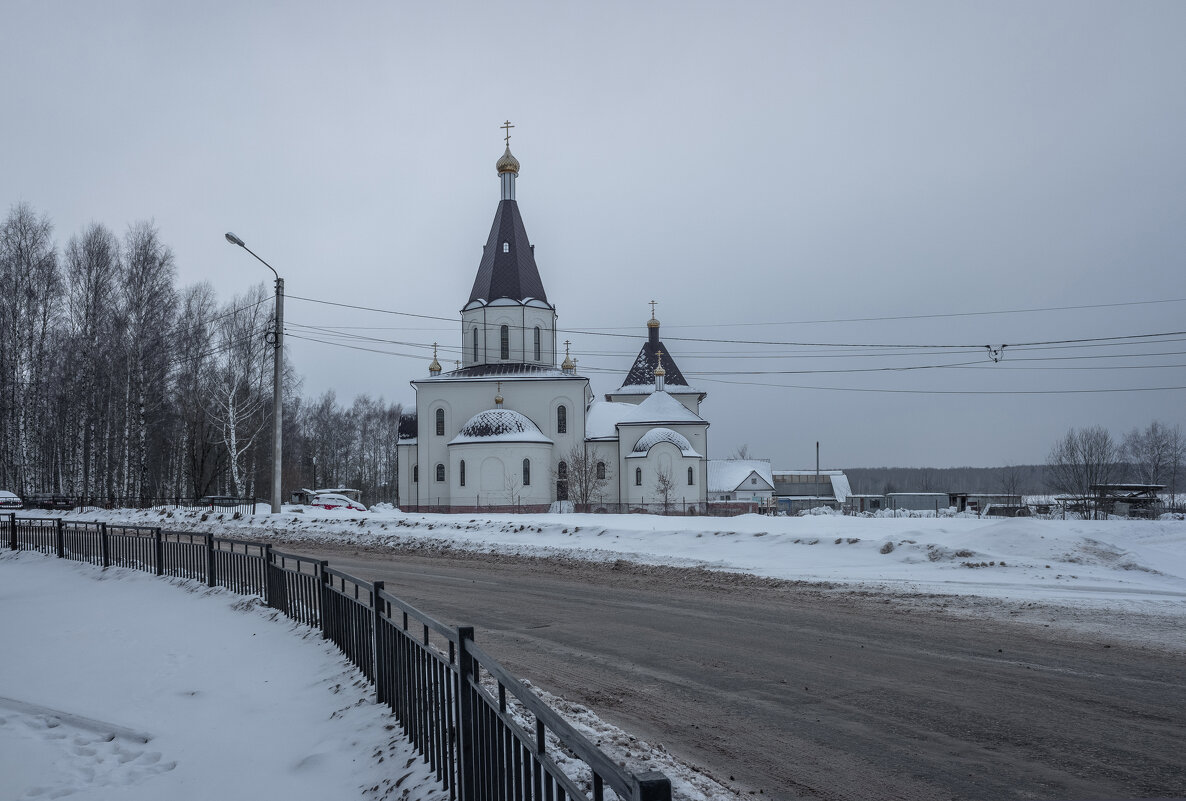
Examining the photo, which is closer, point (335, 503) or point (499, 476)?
point (335, 503)

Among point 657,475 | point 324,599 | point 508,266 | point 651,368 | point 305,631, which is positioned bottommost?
point 305,631

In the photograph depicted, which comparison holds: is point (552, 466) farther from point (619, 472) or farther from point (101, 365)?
point (101, 365)

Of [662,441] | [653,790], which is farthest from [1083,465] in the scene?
→ [653,790]

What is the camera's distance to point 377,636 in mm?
6289

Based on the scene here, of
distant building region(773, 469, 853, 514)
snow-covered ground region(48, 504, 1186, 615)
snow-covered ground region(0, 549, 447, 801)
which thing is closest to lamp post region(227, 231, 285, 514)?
snow-covered ground region(48, 504, 1186, 615)

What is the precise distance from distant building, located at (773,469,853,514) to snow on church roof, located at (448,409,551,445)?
156 feet

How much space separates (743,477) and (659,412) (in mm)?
32001

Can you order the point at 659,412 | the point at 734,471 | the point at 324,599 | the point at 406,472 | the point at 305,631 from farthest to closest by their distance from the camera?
the point at 734,471 → the point at 406,472 → the point at 659,412 → the point at 305,631 → the point at 324,599

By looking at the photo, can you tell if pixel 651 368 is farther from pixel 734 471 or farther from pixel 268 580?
pixel 268 580

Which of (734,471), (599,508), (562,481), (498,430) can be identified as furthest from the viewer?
(734,471)

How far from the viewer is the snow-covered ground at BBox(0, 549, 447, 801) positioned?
539cm

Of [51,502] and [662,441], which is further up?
[662,441]

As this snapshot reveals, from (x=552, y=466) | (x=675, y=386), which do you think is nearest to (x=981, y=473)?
(x=675, y=386)

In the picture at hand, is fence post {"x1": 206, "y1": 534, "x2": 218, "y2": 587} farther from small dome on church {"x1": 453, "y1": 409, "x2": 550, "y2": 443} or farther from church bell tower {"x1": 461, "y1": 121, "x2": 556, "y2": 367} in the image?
church bell tower {"x1": 461, "y1": 121, "x2": 556, "y2": 367}
